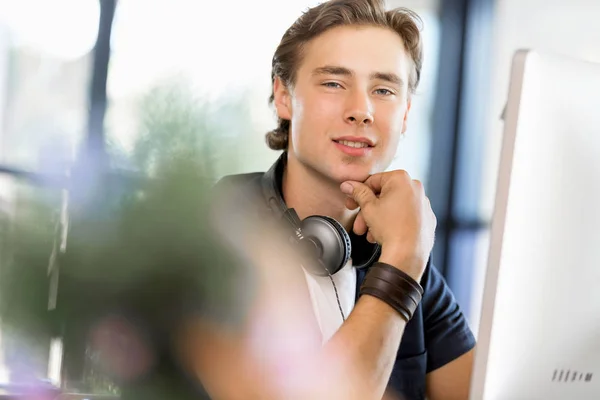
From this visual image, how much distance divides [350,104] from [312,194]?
0.20 meters

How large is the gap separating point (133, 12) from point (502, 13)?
193cm

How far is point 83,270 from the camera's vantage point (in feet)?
0.89

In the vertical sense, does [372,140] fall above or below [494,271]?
above

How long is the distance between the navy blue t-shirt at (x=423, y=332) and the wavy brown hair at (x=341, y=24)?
10.3 inches

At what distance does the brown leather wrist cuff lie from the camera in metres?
0.94

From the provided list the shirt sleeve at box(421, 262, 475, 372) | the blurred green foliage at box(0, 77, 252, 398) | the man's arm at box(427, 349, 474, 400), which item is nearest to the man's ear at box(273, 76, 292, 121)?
the shirt sleeve at box(421, 262, 475, 372)

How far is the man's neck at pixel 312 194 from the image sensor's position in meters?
1.42

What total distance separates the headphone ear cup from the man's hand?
0.03 metres

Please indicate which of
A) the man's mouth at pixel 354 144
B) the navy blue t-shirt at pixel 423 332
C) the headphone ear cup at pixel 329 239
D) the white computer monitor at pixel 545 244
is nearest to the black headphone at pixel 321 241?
the headphone ear cup at pixel 329 239

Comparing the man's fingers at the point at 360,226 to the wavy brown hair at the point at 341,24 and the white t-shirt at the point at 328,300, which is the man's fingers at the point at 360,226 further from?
the wavy brown hair at the point at 341,24

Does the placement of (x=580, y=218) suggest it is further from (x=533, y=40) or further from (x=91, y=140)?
(x=533, y=40)

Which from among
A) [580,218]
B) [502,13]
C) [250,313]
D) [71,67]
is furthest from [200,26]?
[250,313]

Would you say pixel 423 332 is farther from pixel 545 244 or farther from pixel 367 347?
pixel 545 244

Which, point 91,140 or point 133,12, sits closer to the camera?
point 91,140
